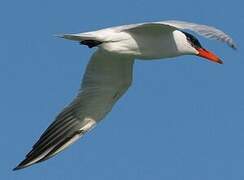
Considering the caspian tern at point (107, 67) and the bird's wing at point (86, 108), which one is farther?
the bird's wing at point (86, 108)

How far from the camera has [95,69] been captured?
1518cm

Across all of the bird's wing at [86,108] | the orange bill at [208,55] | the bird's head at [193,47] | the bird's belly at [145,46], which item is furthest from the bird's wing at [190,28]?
the bird's wing at [86,108]

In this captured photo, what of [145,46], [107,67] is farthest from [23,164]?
[145,46]

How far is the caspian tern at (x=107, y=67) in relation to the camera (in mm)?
13211

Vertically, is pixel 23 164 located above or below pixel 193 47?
below

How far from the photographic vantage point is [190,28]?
37.8ft

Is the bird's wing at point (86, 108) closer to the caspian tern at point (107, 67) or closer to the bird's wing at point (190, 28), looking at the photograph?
the caspian tern at point (107, 67)

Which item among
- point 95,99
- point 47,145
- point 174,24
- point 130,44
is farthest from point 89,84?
point 174,24

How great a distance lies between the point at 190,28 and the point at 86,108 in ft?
15.0

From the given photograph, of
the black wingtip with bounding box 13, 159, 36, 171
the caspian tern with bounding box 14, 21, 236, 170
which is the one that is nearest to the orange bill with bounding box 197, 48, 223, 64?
the caspian tern with bounding box 14, 21, 236, 170

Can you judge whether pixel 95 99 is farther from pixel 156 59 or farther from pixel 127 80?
pixel 156 59

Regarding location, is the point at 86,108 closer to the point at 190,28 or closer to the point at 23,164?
the point at 23,164

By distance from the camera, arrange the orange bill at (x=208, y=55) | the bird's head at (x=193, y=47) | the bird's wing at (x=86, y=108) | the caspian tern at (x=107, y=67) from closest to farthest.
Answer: the caspian tern at (x=107, y=67), the bird's head at (x=193, y=47), the orange bill at (x=208, y=55), the bird's wing at (x=86, y=108)

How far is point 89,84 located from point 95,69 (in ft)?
1.64
